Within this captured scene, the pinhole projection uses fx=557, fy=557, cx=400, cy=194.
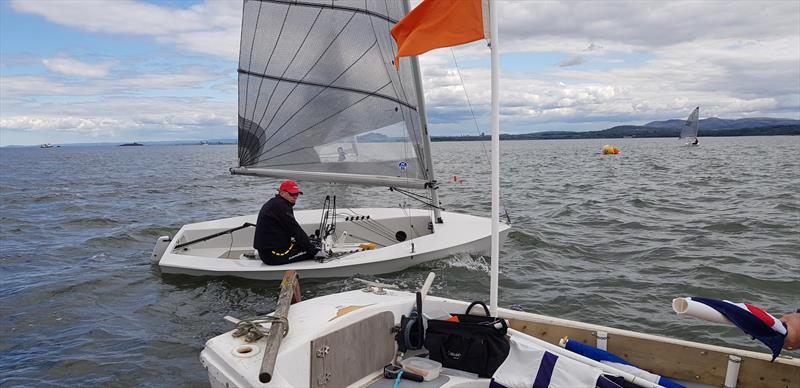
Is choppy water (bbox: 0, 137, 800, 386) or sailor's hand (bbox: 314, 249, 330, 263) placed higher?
sailor's hand (bbox: 314, 249, 330, 263)

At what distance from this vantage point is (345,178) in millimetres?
8898

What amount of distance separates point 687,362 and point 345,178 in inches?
240

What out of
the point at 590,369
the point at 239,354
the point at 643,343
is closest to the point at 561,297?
the point at 643,343

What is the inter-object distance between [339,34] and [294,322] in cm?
585

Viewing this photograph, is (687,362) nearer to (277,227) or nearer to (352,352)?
(352,352)

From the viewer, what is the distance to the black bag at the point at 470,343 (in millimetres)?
3545

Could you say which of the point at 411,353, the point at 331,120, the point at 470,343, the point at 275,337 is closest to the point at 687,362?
the point at 470,343

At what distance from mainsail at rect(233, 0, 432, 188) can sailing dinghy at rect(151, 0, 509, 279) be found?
0.05ft

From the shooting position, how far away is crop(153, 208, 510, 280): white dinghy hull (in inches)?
302

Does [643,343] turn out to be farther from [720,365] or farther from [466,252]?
[466,252]

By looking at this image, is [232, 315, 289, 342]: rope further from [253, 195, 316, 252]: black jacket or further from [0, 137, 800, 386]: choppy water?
[253, 195, 316, 252]: black jacket

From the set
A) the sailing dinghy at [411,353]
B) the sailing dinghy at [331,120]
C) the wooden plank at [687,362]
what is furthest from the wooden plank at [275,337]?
the sailing dinghy at [331,120]

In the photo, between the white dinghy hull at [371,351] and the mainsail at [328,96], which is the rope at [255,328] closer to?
the white dinghy hull at [371,351]

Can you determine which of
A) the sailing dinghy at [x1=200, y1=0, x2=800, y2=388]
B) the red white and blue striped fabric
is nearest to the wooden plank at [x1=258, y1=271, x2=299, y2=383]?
the sailing dinghy at [x1=200, y1=0, x2=800, y2=388]
